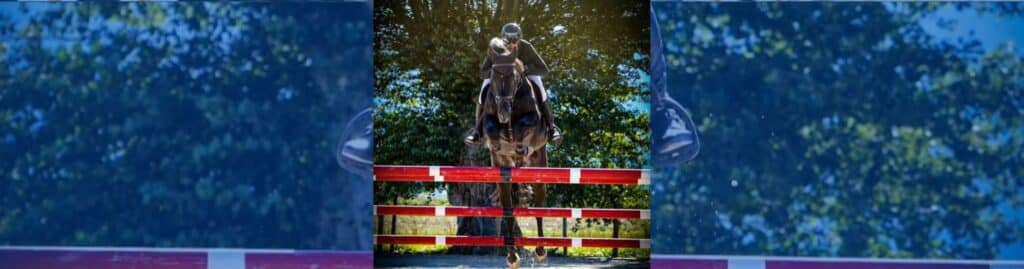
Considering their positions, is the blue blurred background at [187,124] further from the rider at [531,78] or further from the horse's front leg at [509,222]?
the horse's front leg at [509,222]

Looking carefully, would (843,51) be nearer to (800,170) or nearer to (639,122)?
(800,170)

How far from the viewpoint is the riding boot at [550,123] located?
616 centimetres

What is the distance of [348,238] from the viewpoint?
5.78m

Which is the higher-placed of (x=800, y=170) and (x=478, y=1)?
(x=478, y=1)

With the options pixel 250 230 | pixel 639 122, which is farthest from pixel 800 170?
pixel 250 230

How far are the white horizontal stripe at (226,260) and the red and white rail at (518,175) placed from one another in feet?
3.00

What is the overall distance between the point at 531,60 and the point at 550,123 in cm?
40

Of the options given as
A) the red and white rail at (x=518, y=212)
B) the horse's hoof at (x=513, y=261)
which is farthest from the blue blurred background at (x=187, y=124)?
the horse's hoof at (x=513, y=261)

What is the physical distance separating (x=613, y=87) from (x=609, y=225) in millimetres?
904

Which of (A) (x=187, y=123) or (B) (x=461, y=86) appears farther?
(B) (x=461, y=86)

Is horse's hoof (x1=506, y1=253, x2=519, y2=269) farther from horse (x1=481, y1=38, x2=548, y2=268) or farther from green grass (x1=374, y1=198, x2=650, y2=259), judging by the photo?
green grass (x1=374, y1=198, x2=650, y2=259)

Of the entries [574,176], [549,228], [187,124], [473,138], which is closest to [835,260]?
[574,176]

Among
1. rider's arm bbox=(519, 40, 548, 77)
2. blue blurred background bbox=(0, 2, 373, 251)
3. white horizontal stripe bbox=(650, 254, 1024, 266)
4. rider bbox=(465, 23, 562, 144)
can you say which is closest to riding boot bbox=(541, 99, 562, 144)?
rider bbox=(465, 23, 562, 144)

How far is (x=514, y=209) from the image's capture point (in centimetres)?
616
